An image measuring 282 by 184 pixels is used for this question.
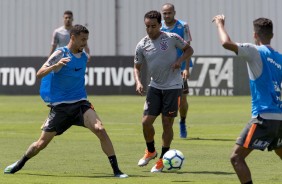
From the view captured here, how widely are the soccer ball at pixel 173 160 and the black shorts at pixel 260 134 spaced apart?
9.79 feet

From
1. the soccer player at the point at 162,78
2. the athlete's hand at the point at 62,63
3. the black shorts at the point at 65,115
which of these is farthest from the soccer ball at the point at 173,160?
the athlete's hand at the point at 62,63

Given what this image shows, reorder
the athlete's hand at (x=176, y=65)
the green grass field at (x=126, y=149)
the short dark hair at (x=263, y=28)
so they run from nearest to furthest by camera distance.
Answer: the short dark hair at (x=263, y=28)
the green grass field at (x=126, y=149)
the athlete's hand at (x=176, y=65)

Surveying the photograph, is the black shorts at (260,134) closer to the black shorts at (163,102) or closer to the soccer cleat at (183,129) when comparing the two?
the black shorts at (163,102)

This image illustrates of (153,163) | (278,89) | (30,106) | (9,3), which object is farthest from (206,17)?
(278,89)

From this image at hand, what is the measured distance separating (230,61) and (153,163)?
19116mm

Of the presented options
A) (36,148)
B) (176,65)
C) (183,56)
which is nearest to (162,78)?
(176,65)

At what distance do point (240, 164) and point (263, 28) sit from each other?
4.94 ft

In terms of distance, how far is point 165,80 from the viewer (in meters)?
14.6

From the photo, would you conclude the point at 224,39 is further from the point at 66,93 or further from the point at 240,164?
the point at 66,93

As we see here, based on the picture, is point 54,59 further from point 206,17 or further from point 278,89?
point 206,17

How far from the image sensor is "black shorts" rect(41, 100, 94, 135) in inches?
528

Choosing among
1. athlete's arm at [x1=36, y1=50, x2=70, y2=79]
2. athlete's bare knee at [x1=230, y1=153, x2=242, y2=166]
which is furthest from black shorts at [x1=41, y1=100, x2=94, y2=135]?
athlete's bare knee at [x1=230, y1=153, x2=242, y2=166]

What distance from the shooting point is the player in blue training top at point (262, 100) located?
1070 cm

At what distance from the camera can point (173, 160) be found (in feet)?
45.0
